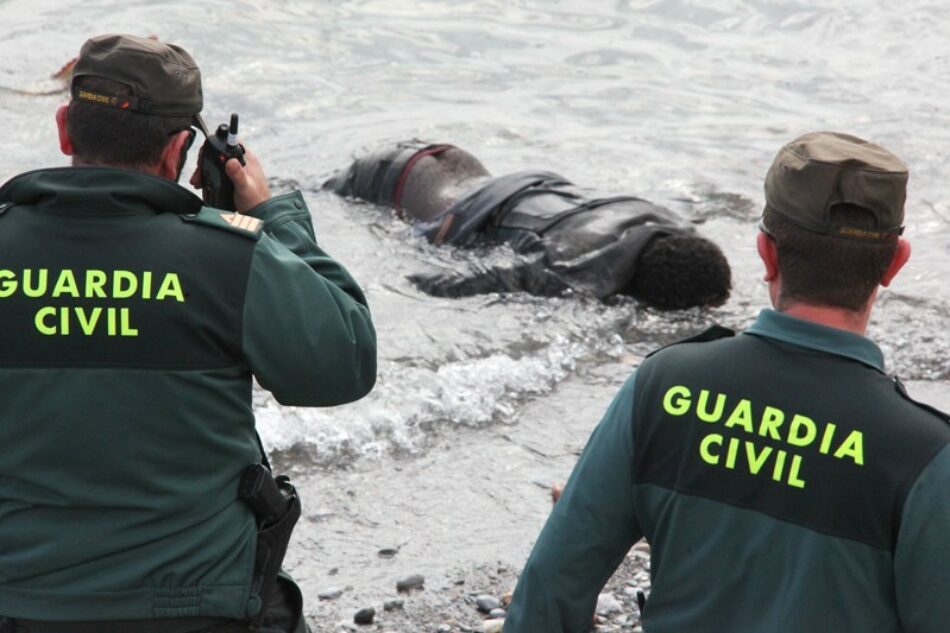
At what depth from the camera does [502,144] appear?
476 inches

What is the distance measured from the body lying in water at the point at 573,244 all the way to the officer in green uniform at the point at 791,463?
547cm

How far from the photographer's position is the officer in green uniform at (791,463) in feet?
6.81

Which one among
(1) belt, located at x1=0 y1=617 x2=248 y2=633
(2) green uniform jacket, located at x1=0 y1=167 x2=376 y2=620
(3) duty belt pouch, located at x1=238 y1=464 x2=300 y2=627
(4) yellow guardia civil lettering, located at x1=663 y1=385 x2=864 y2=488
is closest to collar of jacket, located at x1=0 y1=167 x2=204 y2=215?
(2) green uniform jacket, located at x1=0 y1=167 x2=376 y2=620

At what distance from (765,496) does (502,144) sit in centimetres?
1011

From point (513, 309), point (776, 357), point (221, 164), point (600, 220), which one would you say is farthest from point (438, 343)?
point (776, 357)

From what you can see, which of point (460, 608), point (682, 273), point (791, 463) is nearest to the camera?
point (791, 463)

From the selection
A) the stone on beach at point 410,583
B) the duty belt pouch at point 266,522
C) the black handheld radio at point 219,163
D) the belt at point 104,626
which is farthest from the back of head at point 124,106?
the stone on beach at point 410,583

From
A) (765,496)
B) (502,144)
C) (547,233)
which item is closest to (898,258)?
(765,496)

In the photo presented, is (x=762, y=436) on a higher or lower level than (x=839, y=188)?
lower

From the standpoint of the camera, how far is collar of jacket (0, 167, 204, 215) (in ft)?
7.99

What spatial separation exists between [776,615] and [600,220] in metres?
5.91

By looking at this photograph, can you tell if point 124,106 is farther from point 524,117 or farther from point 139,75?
point 524,117

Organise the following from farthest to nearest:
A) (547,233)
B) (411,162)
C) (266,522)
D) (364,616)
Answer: (411,162), (547,233), (364,616), (266,522)

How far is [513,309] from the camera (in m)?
7.76
